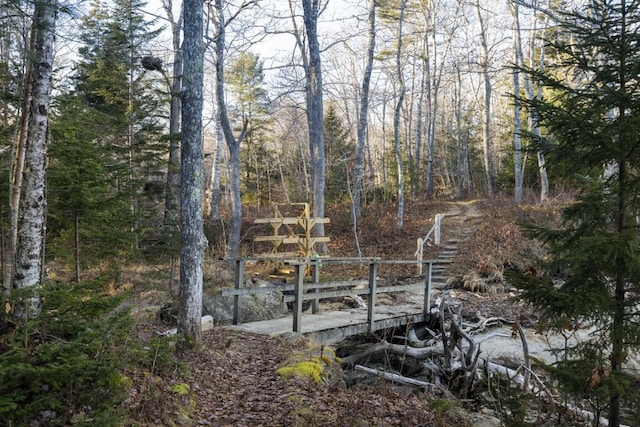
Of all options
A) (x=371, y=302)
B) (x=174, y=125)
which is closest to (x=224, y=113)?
(x=174, y=125)

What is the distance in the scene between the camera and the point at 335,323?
858cm

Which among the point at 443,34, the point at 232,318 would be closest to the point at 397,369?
the point at 232,318

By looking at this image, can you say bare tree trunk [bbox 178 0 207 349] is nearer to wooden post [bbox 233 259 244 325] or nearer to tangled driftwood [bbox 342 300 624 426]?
wooden post [bbox 233 259 244 325]

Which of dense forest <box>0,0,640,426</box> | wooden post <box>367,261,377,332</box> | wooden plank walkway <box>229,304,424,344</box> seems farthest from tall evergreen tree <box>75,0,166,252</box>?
wooden post <box>367,261,377,332</box>

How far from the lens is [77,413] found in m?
3.28

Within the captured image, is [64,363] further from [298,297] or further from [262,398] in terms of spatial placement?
[298,297]

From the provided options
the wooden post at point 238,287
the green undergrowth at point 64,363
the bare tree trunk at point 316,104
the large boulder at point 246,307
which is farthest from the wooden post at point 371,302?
the bare tree trunk at point 316,104

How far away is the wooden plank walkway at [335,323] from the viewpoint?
794 centimetres

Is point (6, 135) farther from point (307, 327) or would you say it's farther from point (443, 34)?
point (443, 34)

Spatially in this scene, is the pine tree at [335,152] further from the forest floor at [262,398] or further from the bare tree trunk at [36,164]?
the bare tree trunk at [36,164]

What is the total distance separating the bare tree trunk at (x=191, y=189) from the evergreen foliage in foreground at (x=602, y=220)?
13.7ft

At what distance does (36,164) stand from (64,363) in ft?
7.48

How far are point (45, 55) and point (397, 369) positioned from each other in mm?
7230

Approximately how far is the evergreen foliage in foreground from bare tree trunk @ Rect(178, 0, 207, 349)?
4.19 m
